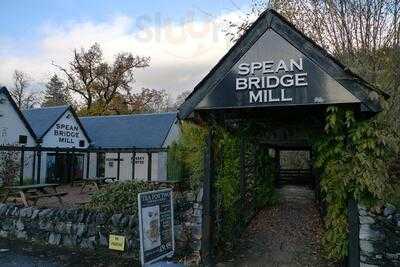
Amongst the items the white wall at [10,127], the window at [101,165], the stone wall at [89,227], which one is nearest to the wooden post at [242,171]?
the stone wall at [89,227]

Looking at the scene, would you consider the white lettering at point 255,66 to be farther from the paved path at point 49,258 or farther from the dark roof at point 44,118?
the dark roof at point 44,118

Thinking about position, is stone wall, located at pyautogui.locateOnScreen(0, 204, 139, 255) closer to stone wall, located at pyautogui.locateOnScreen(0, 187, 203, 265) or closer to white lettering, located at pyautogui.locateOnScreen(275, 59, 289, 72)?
stone wall, located at pyautogui.locateOnScreen(0, 187, 203, 265)

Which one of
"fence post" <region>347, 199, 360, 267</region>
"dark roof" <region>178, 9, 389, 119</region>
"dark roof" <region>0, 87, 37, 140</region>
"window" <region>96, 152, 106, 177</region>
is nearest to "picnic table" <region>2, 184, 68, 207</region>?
"dark roof" <region>178, 9, 389, 119</region>

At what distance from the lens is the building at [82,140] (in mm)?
25453

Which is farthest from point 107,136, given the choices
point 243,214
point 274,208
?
point 243,214

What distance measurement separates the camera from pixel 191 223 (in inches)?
332

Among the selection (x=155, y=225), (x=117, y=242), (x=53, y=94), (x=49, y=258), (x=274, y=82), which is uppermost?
(x=53, y=94)

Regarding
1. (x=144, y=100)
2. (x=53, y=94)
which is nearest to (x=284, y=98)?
(x=144, y=100)

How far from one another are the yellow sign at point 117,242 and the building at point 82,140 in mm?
16824

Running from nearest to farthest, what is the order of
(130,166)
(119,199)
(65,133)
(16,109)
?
(119,199) < (16,109) < (65,133) < (130,166)

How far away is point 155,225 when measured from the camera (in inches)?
269

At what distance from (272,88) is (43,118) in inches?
1040

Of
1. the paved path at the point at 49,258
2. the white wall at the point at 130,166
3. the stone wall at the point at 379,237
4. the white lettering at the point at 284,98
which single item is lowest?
the paved path at the point at 49,258

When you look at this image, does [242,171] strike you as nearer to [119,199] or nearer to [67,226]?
[119,199]
